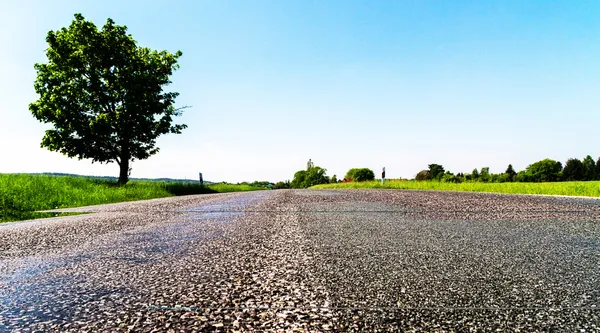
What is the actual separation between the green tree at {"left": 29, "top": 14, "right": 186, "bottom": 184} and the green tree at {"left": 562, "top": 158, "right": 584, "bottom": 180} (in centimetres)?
9051

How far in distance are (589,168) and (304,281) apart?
352ft

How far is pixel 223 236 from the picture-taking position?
3.84 m

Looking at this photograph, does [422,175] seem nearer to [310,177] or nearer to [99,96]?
[310,177]

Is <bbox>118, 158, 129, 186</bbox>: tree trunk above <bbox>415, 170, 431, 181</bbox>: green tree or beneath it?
beneath

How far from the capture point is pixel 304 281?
210cm

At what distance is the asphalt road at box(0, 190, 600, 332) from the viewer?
1528 millimetres

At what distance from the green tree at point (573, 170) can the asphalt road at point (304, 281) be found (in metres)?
97.9

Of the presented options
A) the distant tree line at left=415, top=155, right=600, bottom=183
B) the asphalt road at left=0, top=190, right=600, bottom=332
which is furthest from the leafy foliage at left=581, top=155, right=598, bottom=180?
the asphalt road at left=0, top=190, right=600, bottom=332

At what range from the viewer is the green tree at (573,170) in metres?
83.4

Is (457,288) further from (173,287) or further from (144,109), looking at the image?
(144,109)

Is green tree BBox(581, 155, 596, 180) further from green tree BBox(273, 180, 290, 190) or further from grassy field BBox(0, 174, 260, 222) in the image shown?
grassy field BBox(0, 174, 260, 222)

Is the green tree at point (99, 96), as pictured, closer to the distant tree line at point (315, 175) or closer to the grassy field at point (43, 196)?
the grassy field at point (43, 196)

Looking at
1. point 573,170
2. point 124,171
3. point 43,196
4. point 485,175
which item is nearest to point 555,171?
point 573,170

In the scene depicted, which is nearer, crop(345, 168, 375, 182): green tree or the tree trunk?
the tree trunk
